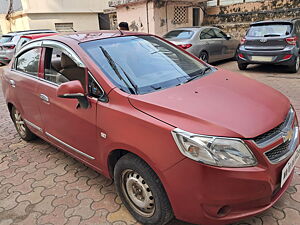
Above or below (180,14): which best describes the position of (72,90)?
below

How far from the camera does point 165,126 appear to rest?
69.1 inches

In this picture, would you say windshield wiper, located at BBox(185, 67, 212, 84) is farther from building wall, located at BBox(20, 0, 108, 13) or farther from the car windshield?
building wall, located at BBox(20, 0, 108, 13)

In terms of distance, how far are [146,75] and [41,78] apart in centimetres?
135

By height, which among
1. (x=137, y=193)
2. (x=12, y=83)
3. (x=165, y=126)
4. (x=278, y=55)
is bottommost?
(x=137, y=193)

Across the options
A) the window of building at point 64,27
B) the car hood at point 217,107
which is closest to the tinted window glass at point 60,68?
the car hood at point 217,107

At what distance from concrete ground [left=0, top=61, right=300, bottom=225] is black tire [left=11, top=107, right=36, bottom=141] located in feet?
0.42

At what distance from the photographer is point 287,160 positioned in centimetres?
186

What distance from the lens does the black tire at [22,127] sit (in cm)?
378

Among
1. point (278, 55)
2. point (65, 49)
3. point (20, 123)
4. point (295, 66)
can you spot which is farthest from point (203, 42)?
point (65, 49)

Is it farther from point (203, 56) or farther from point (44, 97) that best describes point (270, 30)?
point (44, 97)

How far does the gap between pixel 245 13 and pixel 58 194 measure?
12.5 m

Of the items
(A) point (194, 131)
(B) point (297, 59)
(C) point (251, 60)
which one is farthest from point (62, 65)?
(B) point (297, 59)

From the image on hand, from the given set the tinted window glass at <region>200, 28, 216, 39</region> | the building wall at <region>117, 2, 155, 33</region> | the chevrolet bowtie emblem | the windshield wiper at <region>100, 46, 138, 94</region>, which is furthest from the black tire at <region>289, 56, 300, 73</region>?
the windshield wiper at <region>100, 46, 138, 94</region>

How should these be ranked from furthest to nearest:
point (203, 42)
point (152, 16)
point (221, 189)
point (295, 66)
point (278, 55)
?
point (152, 16)
point (203, 42)
point (295, 66)
point (278, 55)
point (221, 189)
